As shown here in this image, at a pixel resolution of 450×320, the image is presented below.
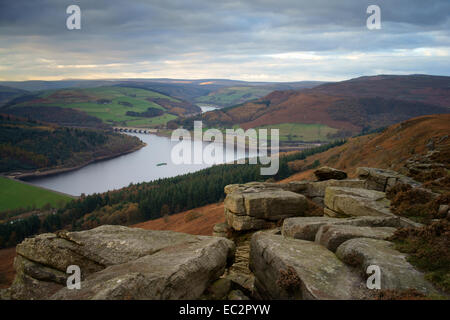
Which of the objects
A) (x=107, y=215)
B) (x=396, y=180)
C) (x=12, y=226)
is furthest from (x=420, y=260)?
(x=12, y=226)

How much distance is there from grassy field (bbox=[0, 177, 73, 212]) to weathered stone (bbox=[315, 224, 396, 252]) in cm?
12000

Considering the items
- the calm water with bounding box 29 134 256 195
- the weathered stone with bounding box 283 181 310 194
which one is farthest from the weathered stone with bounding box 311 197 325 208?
the calm water with bounding box 29 134 256 195

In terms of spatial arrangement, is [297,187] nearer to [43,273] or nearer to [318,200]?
[318,200]

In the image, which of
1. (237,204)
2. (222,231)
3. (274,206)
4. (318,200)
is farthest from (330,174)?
(222,231)

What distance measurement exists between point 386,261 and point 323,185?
45.6ft

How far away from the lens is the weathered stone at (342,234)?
40.1 ft

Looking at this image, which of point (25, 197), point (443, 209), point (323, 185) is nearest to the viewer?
point (443, 209)

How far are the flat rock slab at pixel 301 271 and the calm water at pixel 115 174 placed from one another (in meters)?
129

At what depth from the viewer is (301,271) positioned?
10.0 meters

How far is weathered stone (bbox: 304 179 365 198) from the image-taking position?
73.2 ft

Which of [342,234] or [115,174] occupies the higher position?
[342,234]

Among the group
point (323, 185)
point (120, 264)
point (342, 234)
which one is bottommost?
point (120, 264)

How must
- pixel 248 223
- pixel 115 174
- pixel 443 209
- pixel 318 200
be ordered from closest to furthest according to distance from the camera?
pixel 443 209 → pixel 248 223 → pixel 318 200 → pixel 115 174

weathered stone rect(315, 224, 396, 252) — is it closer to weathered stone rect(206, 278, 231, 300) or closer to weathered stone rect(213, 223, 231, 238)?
weathered stone rect(206, 278, 231, 300)
